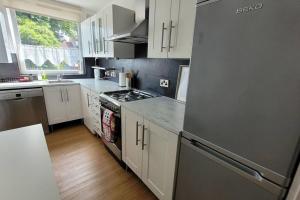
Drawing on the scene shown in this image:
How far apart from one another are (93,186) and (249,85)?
1.74 m

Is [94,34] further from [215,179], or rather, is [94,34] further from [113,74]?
[215,179]

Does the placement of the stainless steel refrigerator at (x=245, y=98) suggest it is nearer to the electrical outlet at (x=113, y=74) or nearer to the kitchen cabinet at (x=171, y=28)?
the kitchen cabinet at (x=171, y=28)

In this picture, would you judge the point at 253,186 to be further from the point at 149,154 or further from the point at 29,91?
the point at 29,91

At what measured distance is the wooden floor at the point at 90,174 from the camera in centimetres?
152

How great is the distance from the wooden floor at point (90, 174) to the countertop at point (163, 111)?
0.87 m

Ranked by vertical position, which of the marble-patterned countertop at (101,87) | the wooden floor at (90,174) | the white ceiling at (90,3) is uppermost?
the white ceiling at (90,3)

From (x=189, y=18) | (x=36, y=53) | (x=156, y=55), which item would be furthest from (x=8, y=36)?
(x=189, y=18)

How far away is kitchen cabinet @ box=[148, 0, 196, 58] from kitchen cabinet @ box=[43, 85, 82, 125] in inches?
76.3

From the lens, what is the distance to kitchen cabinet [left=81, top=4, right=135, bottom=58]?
2.03 metres

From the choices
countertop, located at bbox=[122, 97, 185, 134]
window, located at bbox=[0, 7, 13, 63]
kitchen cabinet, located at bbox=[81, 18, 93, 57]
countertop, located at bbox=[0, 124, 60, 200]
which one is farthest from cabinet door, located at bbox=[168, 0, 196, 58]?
window, located at bbox=[0, 7, 13, 63]

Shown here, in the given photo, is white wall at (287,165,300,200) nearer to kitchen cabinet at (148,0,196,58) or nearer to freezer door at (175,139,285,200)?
freezer door at (175,139,285,200)

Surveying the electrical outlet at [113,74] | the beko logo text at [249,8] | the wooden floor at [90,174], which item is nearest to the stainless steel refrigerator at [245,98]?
the beko logo text at [249,8]

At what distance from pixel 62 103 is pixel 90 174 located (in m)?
1.56

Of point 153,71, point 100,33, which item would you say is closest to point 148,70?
point 153,71
